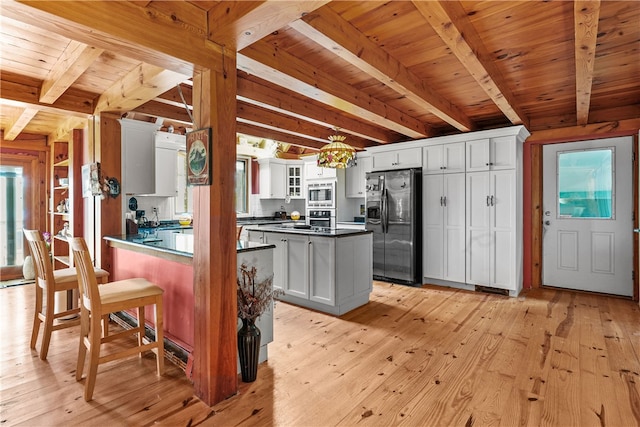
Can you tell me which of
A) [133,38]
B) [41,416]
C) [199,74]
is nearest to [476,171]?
[199,74]

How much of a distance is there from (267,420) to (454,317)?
246 cm

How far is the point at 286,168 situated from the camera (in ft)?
22.8

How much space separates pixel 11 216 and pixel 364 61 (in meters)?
6.04

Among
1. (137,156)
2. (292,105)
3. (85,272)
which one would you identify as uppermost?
(292,105)

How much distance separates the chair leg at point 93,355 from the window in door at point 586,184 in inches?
219

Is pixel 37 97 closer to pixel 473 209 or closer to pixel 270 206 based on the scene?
pixel 270 206

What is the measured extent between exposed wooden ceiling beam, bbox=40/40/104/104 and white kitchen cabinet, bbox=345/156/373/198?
176 inches

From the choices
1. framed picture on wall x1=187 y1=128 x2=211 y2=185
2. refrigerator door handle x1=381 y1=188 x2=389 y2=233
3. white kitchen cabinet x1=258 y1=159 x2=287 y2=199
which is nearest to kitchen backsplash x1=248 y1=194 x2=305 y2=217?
white kitchen cabinet x1=258 y1=159 x2=287 y2=199

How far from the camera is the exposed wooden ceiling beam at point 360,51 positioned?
6.53ft

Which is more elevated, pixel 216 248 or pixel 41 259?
pixel 216 248

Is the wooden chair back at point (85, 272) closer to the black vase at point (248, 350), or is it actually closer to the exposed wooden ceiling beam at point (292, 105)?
the black vase at point (248, 350)

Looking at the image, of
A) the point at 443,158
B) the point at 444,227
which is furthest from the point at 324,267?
the point at 443,158

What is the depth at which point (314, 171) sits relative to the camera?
664cm

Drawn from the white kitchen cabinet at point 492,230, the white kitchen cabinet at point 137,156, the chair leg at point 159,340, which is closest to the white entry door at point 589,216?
the white kitchen cabinet at point 492,230
